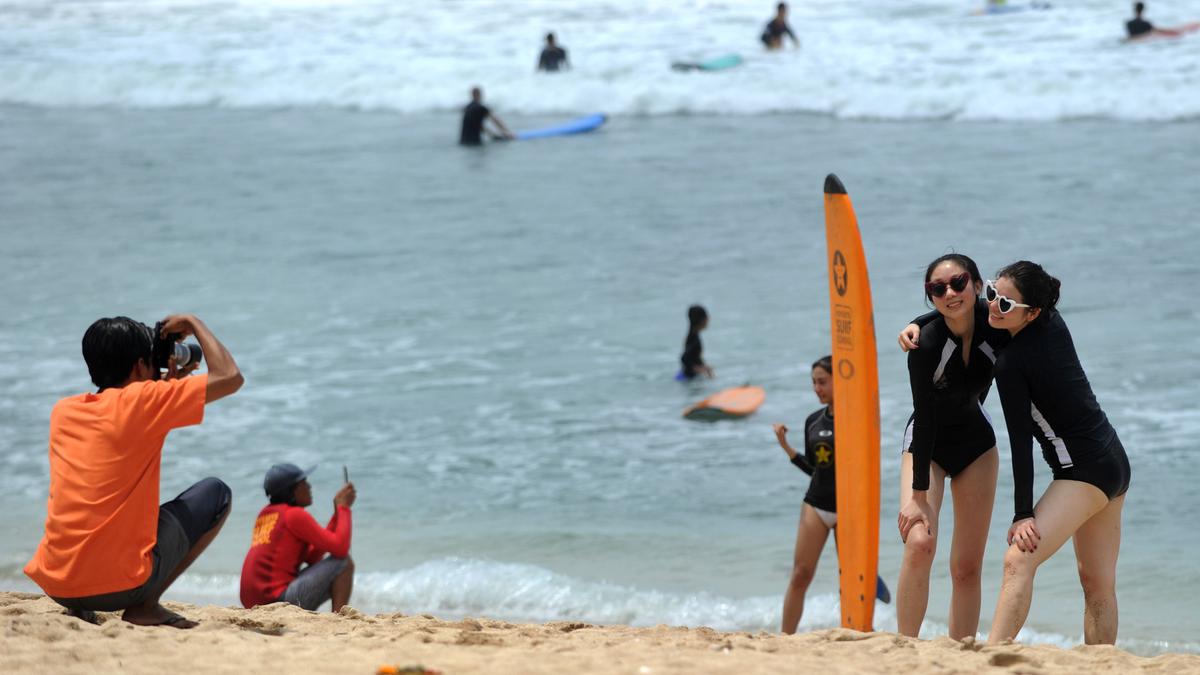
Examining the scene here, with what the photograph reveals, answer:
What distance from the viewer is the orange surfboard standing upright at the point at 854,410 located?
19.5ft

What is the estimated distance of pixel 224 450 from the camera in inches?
427

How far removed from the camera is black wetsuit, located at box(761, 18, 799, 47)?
99.5ft

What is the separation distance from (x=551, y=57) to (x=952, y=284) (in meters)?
26.1

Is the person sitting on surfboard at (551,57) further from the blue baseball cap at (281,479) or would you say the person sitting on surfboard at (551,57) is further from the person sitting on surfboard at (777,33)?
the blue baseball cap at (281,479)

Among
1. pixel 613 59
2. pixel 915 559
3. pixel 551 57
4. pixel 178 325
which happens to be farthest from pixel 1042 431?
pixel 613 59

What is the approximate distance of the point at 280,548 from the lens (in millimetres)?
6594

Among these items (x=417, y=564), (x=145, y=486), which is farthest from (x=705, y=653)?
(x=417, y=564)

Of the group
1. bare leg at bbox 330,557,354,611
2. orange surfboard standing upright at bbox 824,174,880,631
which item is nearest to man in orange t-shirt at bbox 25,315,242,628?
bare leg at bbox 330,557,354,611

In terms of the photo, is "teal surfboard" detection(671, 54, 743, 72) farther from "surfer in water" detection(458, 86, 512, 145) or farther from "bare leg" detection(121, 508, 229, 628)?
"bare leg" detection(121, 508, 229, 628)

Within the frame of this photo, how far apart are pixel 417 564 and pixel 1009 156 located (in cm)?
1465

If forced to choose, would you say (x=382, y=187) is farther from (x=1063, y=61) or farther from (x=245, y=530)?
(x=1063, y=61)

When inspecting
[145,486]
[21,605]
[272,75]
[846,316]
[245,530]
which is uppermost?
[272,75]

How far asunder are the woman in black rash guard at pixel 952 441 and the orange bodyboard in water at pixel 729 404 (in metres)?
5.57

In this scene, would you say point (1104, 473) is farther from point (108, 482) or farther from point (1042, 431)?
point (108, 482)
